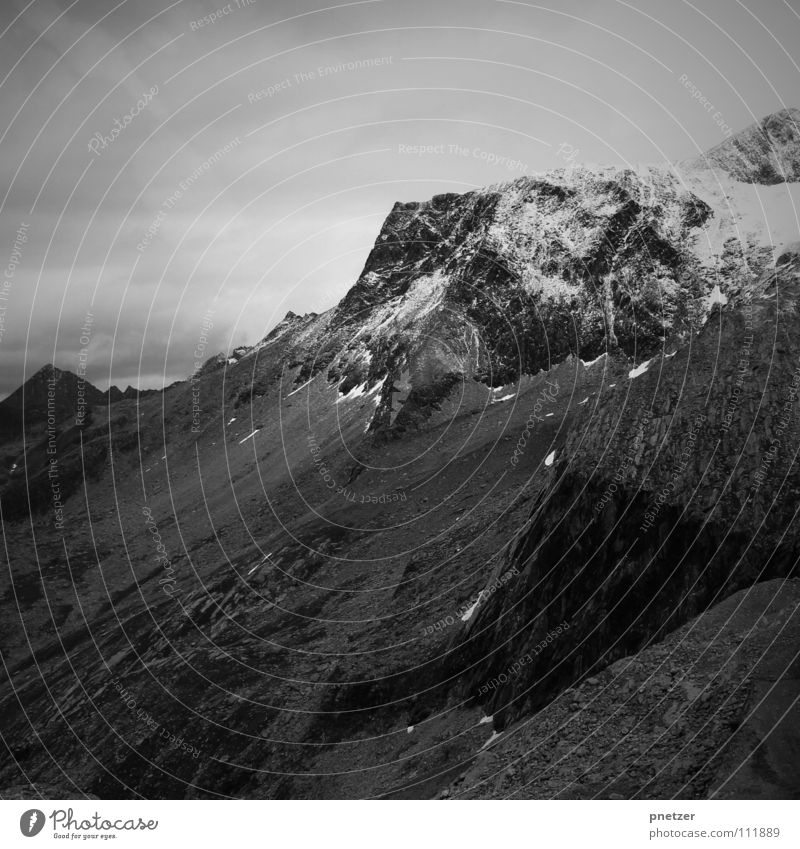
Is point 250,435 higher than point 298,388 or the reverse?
the reverse

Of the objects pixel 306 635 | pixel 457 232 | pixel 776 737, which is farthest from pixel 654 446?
pixel 457 232

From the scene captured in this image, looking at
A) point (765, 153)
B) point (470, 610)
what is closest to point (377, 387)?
point (765, 153)

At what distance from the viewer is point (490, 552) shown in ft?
110

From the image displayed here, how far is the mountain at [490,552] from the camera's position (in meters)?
15.3

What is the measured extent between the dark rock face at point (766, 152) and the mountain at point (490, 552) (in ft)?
2.76

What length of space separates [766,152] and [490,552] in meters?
86.1

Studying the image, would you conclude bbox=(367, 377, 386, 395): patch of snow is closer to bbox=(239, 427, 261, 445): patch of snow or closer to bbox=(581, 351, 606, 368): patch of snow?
bbox=(239, 427, 261, 445): patch of snow

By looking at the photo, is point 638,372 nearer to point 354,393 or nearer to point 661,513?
point 661,513

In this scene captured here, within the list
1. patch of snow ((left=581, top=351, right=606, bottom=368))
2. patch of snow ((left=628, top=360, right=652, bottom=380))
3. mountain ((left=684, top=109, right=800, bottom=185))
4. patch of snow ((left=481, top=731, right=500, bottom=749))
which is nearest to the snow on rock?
patch of snow ((left=581, top=351, right=606, bottom=368))

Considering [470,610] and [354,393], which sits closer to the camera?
[470,610]

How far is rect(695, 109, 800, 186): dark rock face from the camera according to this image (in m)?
86.2

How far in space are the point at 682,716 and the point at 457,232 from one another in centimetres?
11954

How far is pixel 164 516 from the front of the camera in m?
101

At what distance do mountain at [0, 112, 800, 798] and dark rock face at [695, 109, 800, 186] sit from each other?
842 mm
